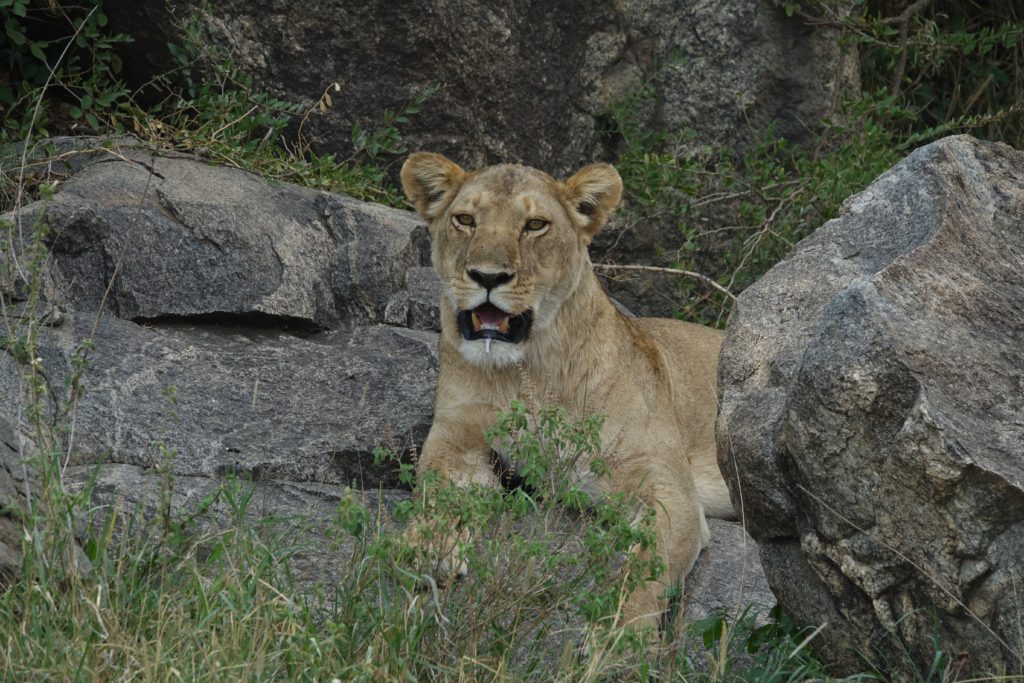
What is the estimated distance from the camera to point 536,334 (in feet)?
18.5

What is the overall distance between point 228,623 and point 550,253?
2.49m

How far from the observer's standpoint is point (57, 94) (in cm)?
784

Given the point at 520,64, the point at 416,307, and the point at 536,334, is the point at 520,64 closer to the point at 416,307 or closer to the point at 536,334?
the point at 416,307

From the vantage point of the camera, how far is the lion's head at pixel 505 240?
5418 millimetres

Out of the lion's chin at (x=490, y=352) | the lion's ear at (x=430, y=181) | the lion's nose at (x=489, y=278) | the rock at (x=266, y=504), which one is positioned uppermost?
the lion's ear at (x=430, y=181)

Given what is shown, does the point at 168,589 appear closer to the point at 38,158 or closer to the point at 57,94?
the point at 38,158

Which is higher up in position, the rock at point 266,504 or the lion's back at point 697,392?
the rock at point 266,504

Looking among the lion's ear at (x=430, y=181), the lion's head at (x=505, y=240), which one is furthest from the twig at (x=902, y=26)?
the lion's ear at (x=430, y=181)

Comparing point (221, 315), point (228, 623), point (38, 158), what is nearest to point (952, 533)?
point (228, 623)

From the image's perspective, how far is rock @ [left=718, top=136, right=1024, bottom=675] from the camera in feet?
12.0

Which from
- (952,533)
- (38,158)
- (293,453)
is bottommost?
(293,453)

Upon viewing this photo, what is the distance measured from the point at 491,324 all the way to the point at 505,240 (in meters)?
0.32

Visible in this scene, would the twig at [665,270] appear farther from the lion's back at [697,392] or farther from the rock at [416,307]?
the rock at [416,307]

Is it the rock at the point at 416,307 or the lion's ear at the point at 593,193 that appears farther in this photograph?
the rock at the point at 416,307
